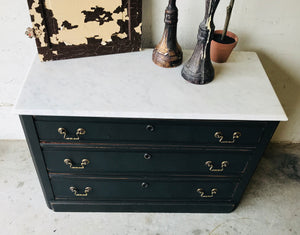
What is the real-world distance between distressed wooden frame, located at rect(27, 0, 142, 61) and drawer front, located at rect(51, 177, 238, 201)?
0.64 m

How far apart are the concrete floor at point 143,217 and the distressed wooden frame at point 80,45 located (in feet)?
2.94

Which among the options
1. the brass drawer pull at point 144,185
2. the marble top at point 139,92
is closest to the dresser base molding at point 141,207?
the brass drawer pull at point 144,185

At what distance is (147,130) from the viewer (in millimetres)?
1249

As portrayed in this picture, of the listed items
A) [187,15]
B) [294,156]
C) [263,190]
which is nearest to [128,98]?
[187,15]

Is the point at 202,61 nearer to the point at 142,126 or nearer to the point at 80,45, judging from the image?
the point at 142,126

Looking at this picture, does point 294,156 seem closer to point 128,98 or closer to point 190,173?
point 190,173

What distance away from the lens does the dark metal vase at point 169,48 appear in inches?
50.2

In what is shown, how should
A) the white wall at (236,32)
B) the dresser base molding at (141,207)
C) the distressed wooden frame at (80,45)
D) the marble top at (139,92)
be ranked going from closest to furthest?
the marble top at (139,92)
the distressed wooden frame at (80,45)
the white wall at (236,32)
the dresser base molding at (141,207)

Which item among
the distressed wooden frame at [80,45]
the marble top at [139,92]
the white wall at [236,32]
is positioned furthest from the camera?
the white wall at [236,32]

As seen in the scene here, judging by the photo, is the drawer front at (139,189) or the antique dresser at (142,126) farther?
the drawer front at (139,189)

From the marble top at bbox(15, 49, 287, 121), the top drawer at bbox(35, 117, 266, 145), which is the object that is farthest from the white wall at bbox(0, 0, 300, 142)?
the top drawer at bbox(35, 117, 266, 145)

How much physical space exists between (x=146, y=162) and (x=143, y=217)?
46 cm

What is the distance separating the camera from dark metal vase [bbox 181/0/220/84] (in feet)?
3.89

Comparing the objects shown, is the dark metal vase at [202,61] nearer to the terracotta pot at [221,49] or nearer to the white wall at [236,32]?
the terracotta pot at [221,49]
